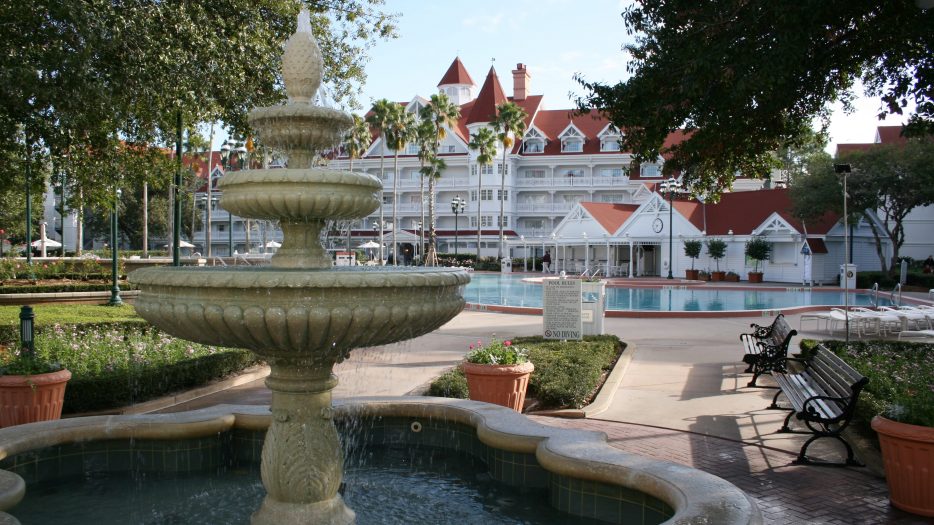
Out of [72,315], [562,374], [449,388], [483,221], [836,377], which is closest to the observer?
[836,377]

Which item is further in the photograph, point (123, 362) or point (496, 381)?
point (123, 362)

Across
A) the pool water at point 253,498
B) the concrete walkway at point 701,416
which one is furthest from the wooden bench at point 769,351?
the pool water at point 253,498

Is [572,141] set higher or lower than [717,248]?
higher

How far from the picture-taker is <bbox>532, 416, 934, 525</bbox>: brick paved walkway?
5895 mm

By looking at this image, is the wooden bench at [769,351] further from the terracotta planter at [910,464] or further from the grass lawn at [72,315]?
the grass lawn at [72,315]

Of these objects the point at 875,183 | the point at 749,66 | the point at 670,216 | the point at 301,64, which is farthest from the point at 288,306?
the point at 670,216

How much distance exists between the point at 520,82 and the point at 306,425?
7387cm

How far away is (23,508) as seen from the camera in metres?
5.86

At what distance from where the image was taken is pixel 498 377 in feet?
29.5

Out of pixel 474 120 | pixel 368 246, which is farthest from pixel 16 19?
pixel 474 120

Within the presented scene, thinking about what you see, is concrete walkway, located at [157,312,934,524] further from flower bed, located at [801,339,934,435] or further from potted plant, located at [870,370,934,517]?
flower bed, located at [801,339,934,435]

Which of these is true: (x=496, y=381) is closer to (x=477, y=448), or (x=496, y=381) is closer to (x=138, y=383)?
(x=477, y=448)

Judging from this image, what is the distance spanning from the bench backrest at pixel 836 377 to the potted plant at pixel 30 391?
333 inches

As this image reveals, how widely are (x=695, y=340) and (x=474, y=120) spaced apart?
55185mm
